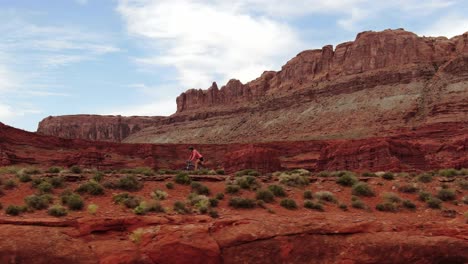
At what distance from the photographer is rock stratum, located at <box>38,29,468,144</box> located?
6912 cm

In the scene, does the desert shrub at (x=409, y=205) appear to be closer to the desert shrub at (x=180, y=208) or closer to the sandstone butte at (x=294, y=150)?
the sandstone butte at (x=294, y=150)

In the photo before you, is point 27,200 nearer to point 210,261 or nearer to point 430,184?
point 210,261

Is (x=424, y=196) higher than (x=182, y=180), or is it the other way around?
(x=182, y=180)

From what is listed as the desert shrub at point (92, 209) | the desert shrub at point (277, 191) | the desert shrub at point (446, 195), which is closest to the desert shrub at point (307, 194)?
the desert shrub at point (277, 191)

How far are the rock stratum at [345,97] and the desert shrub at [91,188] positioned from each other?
166 ft

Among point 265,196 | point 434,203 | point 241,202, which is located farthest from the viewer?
point 434,203

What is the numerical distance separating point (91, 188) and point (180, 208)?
2791 millimetres

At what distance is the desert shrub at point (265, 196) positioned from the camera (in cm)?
1590

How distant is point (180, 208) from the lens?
1360 cm

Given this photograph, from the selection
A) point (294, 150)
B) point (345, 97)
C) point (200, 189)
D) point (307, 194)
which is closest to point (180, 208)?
point (200, 189)

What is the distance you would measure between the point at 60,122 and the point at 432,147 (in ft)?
411

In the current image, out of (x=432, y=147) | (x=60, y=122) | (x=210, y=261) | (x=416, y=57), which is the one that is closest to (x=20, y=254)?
(x=210, y=261)

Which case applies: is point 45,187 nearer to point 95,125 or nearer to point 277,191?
point 277,191

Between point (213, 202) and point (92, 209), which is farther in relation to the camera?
point (213, 202)
